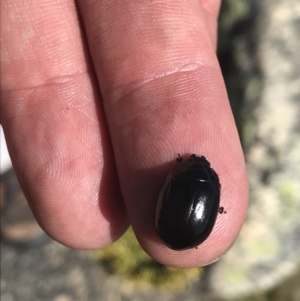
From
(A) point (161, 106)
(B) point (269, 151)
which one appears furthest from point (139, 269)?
(A) point (161, 106)

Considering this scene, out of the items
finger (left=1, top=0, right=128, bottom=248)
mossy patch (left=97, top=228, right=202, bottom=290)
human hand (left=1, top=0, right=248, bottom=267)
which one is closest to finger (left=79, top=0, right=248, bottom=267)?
human hand (left=1, top=0, right=248, bottom=267)

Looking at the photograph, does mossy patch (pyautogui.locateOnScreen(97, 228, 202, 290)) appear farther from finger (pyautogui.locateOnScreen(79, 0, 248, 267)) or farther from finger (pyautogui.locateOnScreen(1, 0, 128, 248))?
finger (pyautogui.locateOnScreen(79, 0, 248, 267))

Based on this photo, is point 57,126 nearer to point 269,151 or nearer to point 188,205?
point 188,205

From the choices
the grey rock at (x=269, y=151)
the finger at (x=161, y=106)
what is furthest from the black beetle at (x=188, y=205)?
the grey rock at (x=269, y=151)

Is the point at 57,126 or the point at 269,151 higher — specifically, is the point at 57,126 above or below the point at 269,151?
above

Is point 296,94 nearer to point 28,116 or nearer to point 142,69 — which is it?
point 142,69

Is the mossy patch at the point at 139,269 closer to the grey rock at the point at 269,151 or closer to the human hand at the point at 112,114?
the grey rock at the point at 269,151
